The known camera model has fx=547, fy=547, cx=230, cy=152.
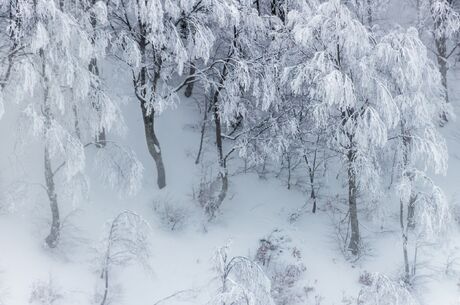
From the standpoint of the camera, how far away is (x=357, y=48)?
14.2 m

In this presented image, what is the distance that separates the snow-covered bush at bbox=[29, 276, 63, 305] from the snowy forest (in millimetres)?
39

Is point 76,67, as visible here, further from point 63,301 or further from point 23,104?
point 63,301

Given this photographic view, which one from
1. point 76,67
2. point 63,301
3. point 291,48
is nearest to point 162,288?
point 63,301

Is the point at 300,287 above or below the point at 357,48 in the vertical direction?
below

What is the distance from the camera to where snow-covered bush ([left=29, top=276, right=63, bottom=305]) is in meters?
14.0

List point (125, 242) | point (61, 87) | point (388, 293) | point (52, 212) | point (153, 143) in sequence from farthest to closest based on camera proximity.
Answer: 1. point (153, 143)
2. point (52, 212)
3. point (125, 242)
4. point (388, 293)
5. point (61, 87)

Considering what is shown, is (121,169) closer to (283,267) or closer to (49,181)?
(49,181)

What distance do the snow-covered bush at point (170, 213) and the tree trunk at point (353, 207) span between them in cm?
514

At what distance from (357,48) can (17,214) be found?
414 inches

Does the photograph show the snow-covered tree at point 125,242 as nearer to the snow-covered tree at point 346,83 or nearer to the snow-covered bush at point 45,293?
the snow-covered bush at point 45,293

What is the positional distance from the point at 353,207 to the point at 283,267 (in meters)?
2.79

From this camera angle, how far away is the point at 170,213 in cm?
1733

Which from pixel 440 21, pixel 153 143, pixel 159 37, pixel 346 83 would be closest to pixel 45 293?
pixel 153 143

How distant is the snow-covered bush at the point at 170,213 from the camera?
1720 centimetres
